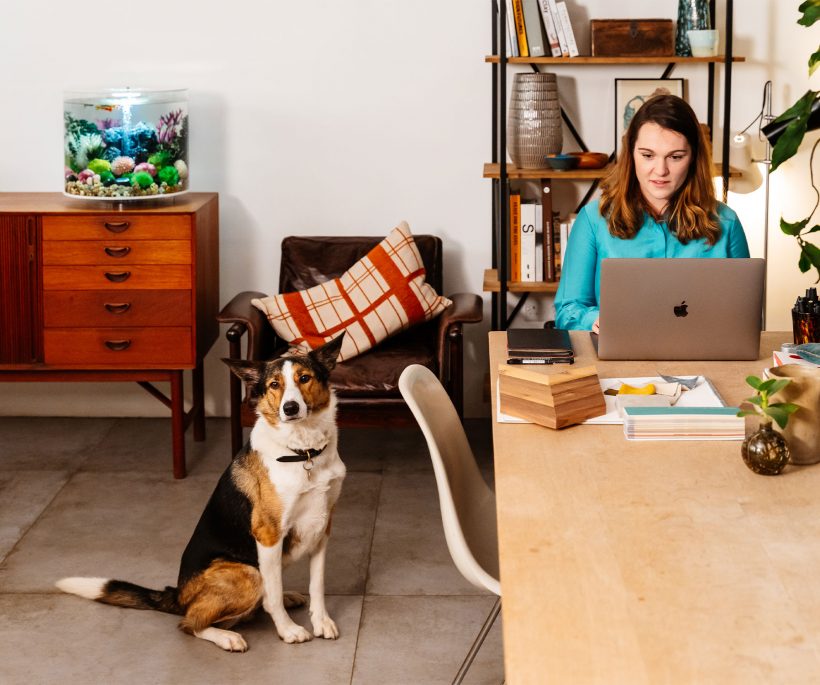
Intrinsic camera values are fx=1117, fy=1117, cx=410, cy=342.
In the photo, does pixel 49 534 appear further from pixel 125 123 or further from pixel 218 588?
pixel 125 123

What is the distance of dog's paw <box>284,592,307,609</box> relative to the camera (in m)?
3.13

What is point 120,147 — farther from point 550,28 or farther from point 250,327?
point 550,28

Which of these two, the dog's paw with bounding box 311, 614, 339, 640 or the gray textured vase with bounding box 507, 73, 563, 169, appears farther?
the gray textured vase with bounding box 507, 73, 563, 169

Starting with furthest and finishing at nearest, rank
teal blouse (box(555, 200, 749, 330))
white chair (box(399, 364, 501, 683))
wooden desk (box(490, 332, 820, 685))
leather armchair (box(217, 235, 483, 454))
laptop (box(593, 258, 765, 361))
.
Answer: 1. leather armchair (box(217, 235, 483, 454))
2. teal blouse (box(555, 200, 749, 330))
3. laptop (box(593, 258, 765, 361))
4. white chair (box(399, 364, 501, 683))
5. wooden desk (box(490, 332, 820, 685))

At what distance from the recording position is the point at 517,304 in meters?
4.75

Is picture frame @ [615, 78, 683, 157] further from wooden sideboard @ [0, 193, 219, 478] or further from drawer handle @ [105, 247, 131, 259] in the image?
drawer handle @ [105, 247, 131, 259]

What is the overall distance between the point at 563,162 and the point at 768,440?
96.8 inches

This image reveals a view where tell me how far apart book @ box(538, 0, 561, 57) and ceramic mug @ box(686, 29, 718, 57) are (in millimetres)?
503

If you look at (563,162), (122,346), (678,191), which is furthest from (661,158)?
(122,346)

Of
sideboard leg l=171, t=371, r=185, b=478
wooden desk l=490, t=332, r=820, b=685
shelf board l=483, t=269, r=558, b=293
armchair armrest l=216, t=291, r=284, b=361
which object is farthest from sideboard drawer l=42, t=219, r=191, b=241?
wooden desk l=490, t=332, r=820, b=685

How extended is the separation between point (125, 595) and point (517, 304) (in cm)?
229

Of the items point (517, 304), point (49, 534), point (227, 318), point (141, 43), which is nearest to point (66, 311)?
point (227, 318)

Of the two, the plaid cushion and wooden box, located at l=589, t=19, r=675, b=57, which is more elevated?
wooden box, located at l=589, t=19, r=675, b=57

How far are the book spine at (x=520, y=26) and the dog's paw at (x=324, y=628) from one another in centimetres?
236
